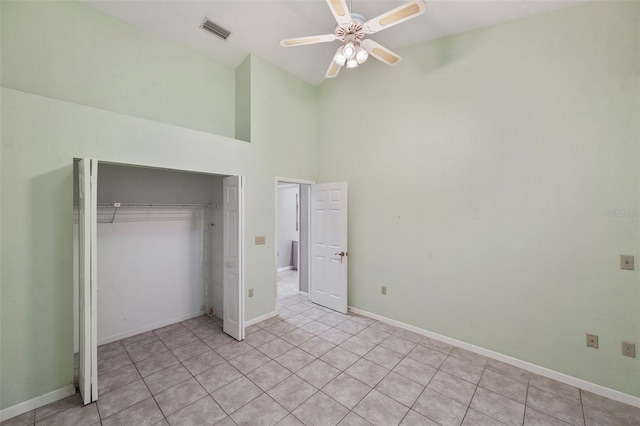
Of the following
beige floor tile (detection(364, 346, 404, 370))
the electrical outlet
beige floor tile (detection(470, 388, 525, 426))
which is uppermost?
the electrical outlet

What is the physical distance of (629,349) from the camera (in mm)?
2285

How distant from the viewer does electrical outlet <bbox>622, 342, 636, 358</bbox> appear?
7.45 feet

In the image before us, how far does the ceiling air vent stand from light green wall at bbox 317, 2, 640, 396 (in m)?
2.14

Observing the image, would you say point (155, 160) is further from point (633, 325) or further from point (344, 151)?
point (633, 325)

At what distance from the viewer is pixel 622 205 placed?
2.30 m

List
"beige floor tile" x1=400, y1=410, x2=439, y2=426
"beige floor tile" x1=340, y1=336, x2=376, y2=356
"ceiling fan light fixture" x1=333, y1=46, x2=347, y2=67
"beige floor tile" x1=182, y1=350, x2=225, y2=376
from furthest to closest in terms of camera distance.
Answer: "beige floor tile" x1=340, y1=336, x2=376, y2=356 < "beige floor tile" x1=182, y1=350, x2=225, y2=376 < "ceiling fan light fixture" x1=333, y1=46, x2=347, y2=67 < "beige floor tile" x1=400, y1=410, x2=439, y2=426

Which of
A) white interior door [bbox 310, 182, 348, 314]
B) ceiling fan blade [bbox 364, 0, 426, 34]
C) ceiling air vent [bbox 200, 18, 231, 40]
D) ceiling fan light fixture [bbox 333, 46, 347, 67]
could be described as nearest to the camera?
ceiling fan blade [bbox 364, 0, 426, 34]

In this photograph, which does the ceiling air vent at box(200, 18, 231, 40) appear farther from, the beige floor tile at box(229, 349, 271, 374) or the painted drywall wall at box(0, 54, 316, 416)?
the beige floor tile at box(229, 349, 271, 374)

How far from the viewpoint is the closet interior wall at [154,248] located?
323 centimetres

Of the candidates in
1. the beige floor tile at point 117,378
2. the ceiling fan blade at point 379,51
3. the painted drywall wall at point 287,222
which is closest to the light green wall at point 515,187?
the ceiling fan blade at point 379,51

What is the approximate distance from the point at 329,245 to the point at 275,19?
3301 mm

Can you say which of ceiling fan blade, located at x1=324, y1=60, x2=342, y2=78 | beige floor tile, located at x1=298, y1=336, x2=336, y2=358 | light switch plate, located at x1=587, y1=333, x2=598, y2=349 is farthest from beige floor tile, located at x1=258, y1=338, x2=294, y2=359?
ceiling fan blade, located at x1=324, y1=60, x2=342, y2=78

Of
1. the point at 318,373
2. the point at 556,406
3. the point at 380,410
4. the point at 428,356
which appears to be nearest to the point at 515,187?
the point at 556,406

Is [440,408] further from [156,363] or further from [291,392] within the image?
[156,363]
